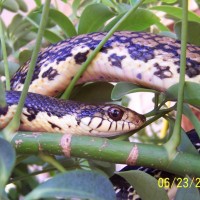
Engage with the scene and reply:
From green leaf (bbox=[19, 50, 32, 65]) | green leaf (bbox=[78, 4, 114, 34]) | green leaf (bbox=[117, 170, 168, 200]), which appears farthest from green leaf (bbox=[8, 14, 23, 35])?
green leaf (bbox=[117, 170, 168, 200])

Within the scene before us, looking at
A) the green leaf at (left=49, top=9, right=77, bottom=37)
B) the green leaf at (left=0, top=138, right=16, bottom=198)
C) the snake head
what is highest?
the green leaf at (left=49, top=9, right=77, bottom=37)

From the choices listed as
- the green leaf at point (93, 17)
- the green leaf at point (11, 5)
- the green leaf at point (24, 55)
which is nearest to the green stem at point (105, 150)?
the green leaf at point (93, 17)

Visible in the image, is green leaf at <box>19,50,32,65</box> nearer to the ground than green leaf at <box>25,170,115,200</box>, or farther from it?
nearer to the ground

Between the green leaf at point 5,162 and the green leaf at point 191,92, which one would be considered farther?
the green leaf at point 191,92

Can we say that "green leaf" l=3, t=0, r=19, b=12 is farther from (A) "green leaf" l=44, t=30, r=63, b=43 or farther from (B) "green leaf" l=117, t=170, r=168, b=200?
(B) "green leaf" l=117, t=170, r=168, b=200

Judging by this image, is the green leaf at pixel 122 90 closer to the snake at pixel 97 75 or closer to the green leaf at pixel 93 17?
the snake at pixel 97 75

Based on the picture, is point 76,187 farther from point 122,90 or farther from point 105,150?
point 122,90

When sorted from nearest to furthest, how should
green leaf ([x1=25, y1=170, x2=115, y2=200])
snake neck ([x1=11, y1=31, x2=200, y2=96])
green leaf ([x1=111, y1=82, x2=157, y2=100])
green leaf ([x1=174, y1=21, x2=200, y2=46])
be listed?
green leaf ([x1=25, y1=170, x2=115, y2=200])
green leaf ([x1=111, y1=82, x2=157, y2=100])
green leaf ([x1=174, y1=21, x2=200, y2=46])
snake neck ([x1=11, y1=31, x2=200, y2=96])
